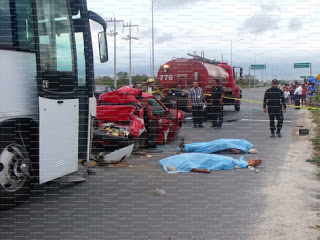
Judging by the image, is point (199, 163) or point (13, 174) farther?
point (199, 163)

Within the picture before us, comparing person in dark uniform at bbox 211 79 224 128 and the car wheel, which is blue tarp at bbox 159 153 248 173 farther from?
person in dark uniform at bbox 211 79 224 128

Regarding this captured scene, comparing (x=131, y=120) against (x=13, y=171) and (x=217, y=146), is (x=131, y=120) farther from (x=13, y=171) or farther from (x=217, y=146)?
(x=13, y=171)

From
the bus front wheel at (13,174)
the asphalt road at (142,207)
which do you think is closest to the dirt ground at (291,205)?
the asphalt road at (142,207)

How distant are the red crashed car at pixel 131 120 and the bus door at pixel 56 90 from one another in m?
1.67

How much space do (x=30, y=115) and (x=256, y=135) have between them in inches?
203

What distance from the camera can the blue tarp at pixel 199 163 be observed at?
13.7ft

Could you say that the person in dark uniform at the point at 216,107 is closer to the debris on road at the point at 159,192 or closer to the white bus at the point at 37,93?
the debris on road at the point at 159,192

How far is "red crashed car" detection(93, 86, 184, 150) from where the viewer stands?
4.80 m

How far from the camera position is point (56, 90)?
9.43 ft

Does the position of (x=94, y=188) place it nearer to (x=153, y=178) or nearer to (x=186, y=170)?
(x=153, y=178)

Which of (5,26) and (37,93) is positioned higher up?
(5,26)

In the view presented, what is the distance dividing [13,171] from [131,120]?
243cm

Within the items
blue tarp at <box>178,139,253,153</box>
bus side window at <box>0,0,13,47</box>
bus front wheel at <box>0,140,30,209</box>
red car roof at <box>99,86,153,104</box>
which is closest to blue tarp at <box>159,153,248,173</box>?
blue tarp at <box>178,139,253,153</box>

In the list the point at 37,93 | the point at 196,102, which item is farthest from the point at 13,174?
the point at 196,102
